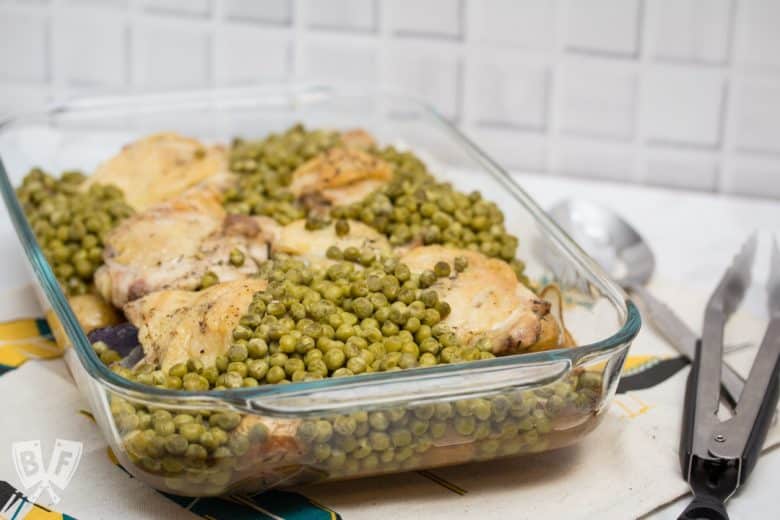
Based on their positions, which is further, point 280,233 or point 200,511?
point 280,233

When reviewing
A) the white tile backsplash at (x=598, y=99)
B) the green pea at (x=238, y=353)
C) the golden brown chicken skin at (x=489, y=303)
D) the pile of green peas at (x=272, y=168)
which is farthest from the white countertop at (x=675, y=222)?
the green pea at (x=238, y=353)

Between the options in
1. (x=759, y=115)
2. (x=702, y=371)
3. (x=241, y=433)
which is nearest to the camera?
(x=241, y=433)

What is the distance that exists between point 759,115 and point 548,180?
0.56m

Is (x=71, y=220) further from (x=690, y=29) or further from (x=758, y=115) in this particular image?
(x=758, y=115)

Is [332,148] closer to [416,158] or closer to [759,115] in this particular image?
[416,158]

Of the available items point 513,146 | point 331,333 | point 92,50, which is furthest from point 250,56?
point 331,333

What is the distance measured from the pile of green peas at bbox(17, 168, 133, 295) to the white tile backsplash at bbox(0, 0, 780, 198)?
597 mm

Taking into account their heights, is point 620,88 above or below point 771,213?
above

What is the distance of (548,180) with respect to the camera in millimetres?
2738

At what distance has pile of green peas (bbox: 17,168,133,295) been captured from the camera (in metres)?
1.89

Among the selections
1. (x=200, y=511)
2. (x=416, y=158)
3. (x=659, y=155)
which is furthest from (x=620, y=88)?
(x=200, y=511)

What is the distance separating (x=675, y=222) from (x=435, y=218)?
0.91 metres

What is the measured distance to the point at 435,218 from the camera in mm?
1884

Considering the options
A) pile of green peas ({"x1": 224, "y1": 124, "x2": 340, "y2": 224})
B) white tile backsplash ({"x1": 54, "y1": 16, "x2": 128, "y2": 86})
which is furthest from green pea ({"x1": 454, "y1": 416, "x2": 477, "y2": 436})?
white tile backsplash ({"x1": 54, "y1": 16, "x2": 128, "y2": 86})
